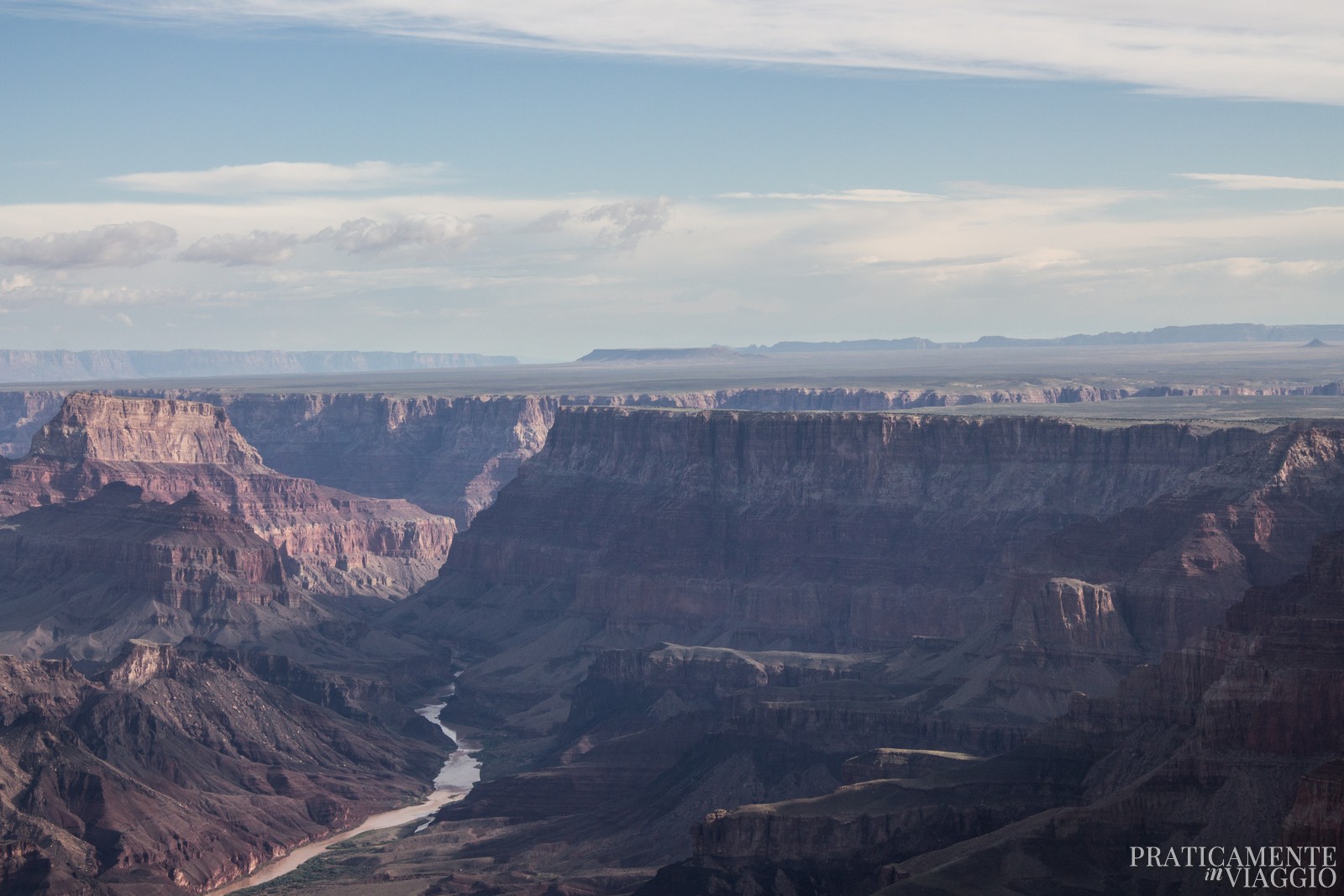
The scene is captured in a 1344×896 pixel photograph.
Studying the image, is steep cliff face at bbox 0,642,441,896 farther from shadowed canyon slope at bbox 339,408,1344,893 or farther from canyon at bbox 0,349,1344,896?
shadowed canyon slope at bbox 339,408,1344,893

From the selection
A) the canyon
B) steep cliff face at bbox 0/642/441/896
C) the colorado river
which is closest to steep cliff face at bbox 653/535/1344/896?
the canyon

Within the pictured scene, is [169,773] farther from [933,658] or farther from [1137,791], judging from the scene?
[1137,791]

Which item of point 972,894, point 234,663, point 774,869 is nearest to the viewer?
point 972,894

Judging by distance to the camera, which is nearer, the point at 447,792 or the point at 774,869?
the point at 774,869

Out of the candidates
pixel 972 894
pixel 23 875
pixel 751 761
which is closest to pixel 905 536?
pixel 751 761

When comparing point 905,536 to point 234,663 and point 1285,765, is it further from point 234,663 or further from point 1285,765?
point 1285,765

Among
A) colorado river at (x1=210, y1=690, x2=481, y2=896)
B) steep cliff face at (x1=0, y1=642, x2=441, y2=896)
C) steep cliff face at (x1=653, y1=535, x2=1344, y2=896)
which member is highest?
steep cliff face at (x1=653, y1=535, x2=1344, y2=896)
